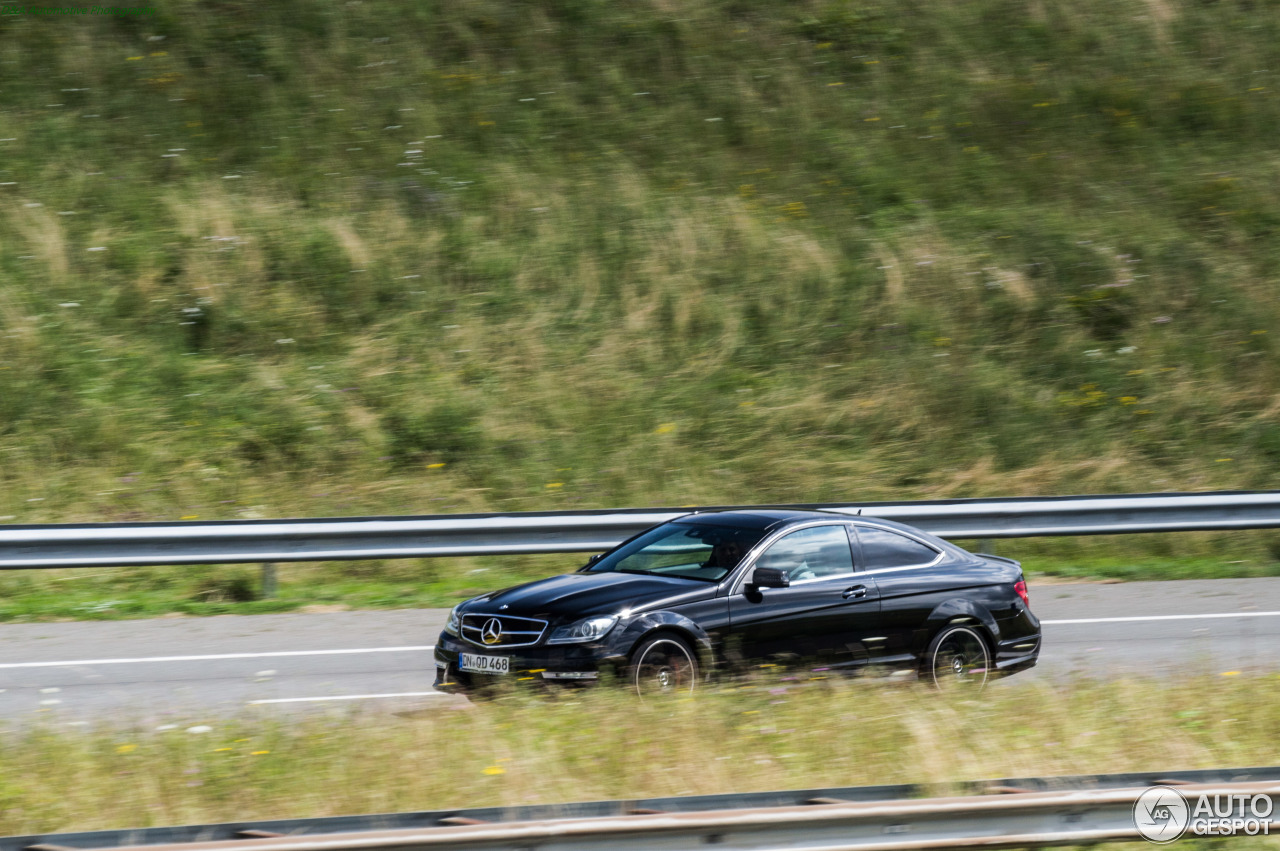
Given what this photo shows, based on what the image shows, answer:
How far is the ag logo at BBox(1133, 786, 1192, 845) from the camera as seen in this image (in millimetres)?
5137

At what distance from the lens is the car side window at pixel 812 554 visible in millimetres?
8039

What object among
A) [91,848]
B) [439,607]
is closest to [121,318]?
[439,607]

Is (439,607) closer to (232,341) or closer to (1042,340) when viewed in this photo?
(232,341)

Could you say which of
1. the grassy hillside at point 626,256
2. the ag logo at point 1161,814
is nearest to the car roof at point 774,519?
the ag logo at point 1161,814

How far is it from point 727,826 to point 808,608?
3316mm

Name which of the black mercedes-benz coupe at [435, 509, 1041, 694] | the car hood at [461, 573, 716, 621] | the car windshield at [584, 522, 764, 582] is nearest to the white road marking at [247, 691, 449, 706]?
the black mercedes-benz coupe at [435, 509, 1041, 694]

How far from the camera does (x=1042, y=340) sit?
17594mm

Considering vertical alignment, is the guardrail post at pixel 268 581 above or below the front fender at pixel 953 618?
below

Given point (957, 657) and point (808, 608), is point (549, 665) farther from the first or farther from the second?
point (957, 657)

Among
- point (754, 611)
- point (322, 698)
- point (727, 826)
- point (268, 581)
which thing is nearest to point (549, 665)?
point (754, 611)

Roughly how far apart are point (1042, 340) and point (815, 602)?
35.8ft

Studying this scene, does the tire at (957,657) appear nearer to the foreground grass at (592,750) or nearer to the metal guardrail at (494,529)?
the foreground grass at (592,750)

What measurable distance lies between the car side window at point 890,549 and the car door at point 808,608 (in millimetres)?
145

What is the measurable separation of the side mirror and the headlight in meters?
0.95
